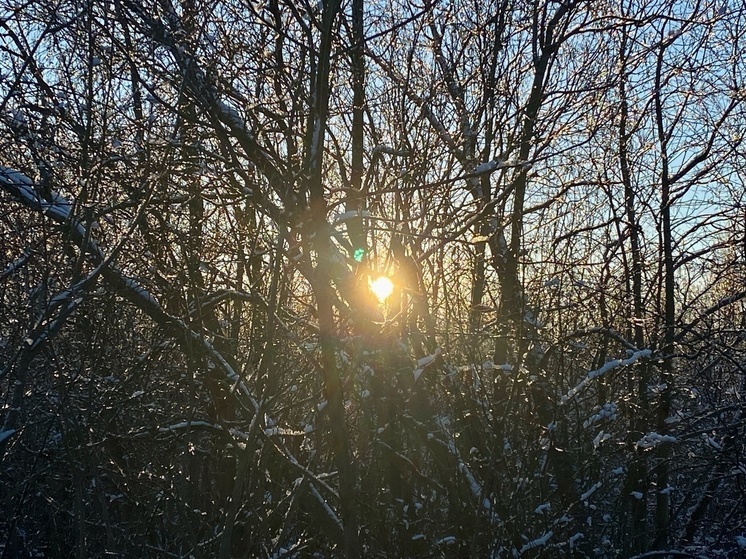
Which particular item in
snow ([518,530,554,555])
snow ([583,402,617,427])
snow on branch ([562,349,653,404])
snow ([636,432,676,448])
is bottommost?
snow ([518,530,554,555])

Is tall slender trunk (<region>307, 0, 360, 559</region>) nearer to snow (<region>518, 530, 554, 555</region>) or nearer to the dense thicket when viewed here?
the dense thicket

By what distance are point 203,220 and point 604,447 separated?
3841 millimetres

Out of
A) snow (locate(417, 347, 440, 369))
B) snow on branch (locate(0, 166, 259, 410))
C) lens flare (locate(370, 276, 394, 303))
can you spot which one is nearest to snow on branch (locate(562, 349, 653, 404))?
snow (locate(417, 347, 440, 369))

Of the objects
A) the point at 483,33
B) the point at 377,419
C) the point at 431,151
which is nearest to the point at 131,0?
the point at 431,151

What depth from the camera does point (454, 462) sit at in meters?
5.11

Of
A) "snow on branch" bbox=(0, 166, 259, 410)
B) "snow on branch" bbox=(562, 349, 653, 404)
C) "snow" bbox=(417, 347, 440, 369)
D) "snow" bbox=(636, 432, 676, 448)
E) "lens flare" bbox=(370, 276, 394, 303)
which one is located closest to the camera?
"snow on branch" bbox=(0, 166, 259, 410)

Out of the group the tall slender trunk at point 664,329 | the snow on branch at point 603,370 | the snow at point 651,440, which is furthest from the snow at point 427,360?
the tall slender trunk at point 664,329

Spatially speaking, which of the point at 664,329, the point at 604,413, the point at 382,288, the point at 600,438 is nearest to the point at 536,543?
the point at 600,438

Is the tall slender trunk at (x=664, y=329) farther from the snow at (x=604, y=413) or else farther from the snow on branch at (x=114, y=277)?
the snow on branch at (x=114, y=277)

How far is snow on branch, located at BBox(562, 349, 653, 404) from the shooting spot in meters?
5.32

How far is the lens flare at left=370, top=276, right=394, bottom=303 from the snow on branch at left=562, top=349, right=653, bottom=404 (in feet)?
5.70

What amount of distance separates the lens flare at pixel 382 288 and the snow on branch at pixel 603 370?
1738mm

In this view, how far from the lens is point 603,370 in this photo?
18.5 ft

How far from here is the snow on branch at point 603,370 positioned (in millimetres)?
5316
